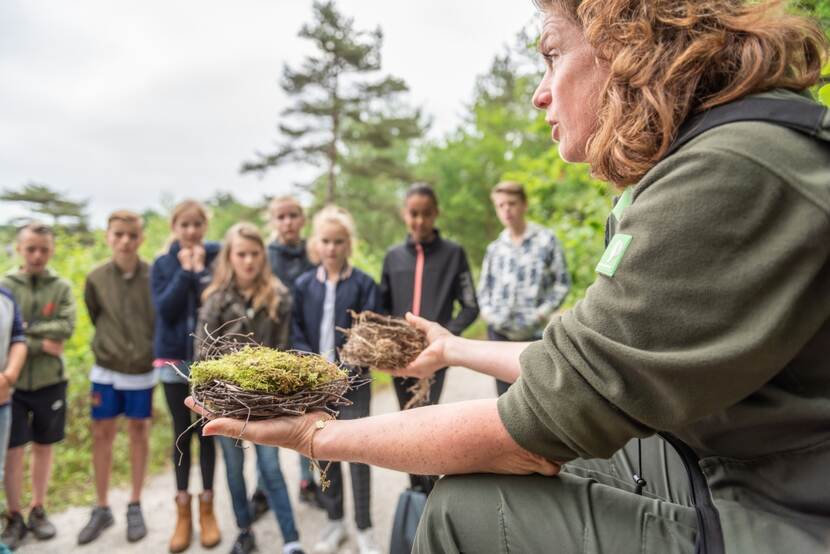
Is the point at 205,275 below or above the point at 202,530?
above

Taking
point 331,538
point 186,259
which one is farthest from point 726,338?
point 186,259

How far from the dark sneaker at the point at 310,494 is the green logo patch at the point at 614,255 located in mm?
4314

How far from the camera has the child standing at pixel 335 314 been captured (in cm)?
402

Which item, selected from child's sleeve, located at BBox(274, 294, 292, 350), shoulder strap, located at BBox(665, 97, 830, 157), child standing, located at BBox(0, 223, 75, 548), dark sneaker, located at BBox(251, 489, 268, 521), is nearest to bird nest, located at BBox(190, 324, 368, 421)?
shoulder strap, located at BBox(665, 97, 830, 157)

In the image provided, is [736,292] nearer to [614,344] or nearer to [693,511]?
[614,344]

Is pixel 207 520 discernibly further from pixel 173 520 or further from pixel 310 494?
pixel 310 494

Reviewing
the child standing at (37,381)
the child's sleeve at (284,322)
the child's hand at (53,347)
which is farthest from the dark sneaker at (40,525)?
the child's sleeve at (284,322)

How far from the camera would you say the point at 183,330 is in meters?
4.41

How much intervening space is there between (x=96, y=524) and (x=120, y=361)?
1.36m

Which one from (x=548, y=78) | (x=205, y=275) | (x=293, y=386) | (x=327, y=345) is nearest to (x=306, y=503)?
(x=327, y=345)

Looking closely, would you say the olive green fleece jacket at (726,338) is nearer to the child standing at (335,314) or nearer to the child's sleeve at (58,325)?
the child standing at (335,314)

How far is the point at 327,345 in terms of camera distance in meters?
4.39

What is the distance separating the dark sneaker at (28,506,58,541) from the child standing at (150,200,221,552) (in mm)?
1114

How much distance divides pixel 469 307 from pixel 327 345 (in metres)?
1.42
